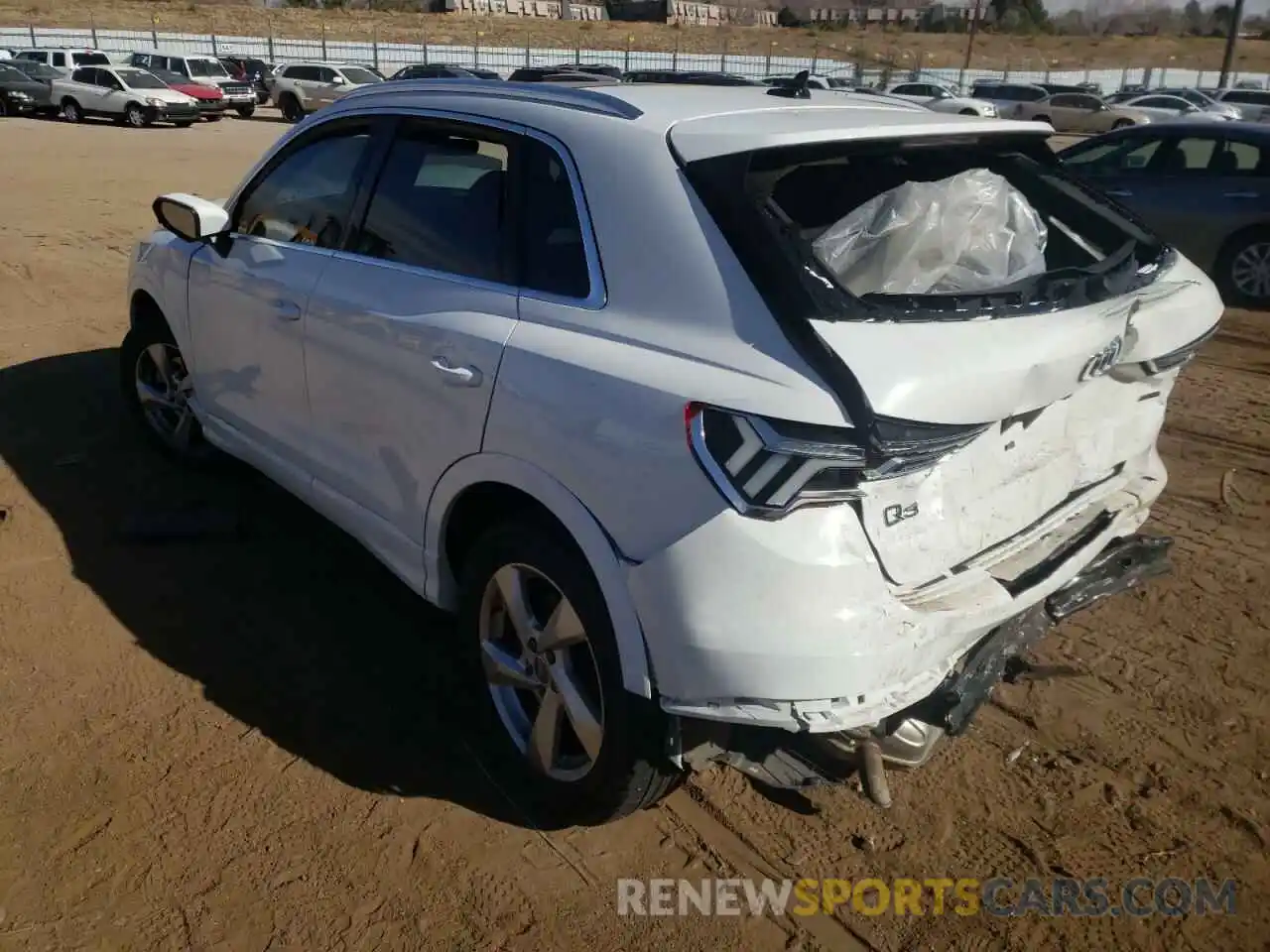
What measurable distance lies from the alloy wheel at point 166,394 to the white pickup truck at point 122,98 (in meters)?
24.2

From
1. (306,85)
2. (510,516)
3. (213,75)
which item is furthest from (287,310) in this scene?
(213,75)

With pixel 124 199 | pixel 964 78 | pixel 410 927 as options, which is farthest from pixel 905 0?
pixel 410 927

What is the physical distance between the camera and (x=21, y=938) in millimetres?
2504

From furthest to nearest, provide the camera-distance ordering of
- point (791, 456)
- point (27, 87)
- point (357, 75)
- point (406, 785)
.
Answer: point (357, 75)
point (27, 87)
point (406, 785)
point (791, 456)

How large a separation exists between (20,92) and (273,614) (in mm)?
28873

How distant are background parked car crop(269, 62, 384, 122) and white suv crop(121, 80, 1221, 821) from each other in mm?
30030

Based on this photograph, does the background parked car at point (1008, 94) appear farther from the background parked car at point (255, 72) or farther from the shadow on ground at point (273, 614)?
the shadow on ground at point (273, 614)

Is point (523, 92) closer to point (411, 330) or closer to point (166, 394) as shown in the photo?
point (411, 330)

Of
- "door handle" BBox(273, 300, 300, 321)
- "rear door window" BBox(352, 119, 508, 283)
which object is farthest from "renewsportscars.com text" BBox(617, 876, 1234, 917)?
"door handle" BBox(273, 300, 300, 321)

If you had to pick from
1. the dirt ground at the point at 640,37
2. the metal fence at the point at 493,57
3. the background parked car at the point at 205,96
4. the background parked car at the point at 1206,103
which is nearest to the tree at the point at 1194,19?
the dirt ground at the point at 640,37

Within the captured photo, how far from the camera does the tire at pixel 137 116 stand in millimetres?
25906

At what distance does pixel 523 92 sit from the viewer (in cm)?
309

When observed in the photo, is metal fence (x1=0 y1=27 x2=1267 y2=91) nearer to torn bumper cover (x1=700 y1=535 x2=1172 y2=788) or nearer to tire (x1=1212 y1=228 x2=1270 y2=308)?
tire (x1=1212 y1=228 x2=1270 y2=308)

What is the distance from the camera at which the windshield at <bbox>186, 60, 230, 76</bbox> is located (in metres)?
31.7
